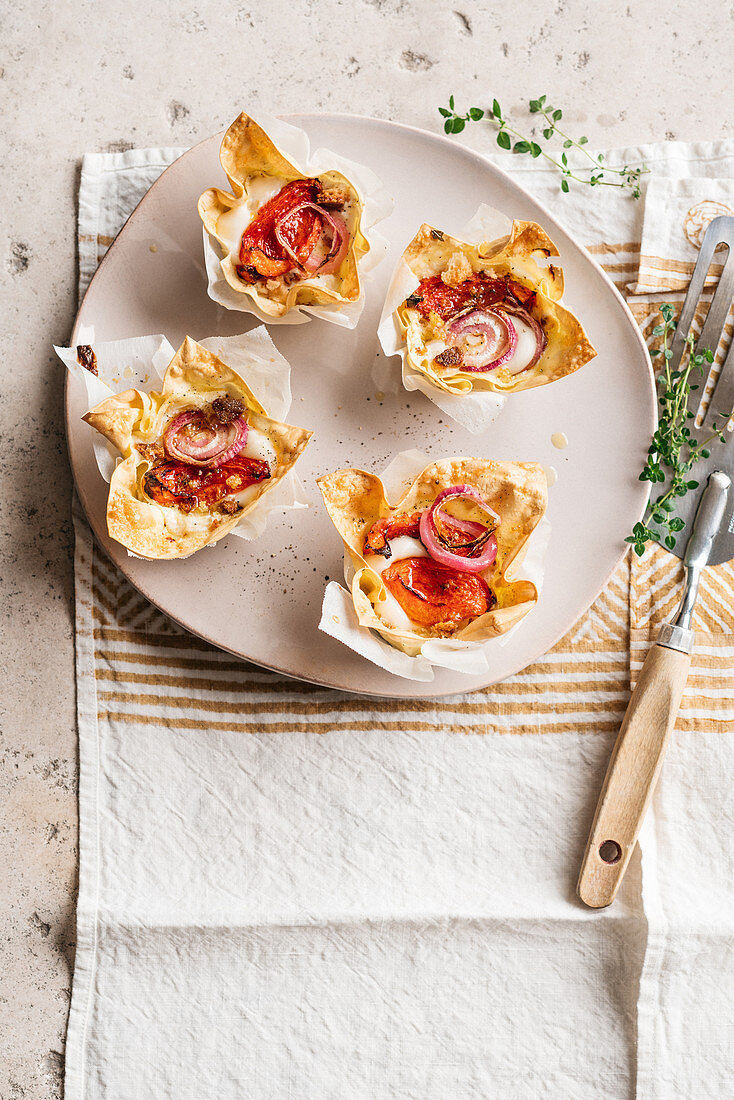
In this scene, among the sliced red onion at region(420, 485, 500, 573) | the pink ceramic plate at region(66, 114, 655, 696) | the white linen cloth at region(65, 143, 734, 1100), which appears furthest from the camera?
the white linen cloth at region(65, 143, 734, 1100)

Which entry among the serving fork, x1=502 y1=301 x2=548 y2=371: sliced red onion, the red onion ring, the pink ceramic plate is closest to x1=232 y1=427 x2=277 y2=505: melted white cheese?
the pink ceramic plate

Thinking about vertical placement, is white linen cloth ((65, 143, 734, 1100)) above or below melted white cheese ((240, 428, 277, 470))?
below

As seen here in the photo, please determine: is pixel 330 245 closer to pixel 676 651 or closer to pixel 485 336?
pixel 485 336

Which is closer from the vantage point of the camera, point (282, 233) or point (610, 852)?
point (282, 233)

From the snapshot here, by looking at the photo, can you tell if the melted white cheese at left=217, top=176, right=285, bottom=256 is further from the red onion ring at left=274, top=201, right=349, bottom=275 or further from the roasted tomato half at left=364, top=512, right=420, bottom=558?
the roasted tomato half at left=364, top=512, right=420, bottom=558

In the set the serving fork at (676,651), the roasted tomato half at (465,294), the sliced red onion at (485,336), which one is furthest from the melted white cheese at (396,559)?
the serving fork at (676,651)

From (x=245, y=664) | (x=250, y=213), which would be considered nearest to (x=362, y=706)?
(x=245, y=664)
